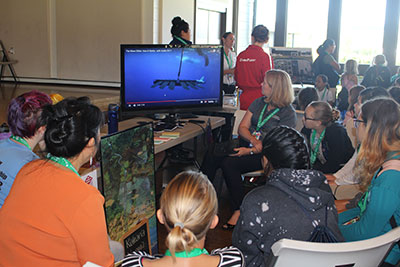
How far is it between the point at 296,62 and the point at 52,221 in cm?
626

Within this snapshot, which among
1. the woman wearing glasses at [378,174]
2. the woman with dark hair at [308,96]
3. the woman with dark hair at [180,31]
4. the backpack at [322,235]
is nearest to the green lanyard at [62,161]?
the backpack at [322,235]

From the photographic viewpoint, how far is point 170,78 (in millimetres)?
3480

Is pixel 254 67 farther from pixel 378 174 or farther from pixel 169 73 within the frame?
pixel 378 174

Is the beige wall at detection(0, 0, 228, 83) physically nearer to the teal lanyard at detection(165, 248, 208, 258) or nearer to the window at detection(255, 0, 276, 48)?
the window at detection(255, 0, 276, 48)

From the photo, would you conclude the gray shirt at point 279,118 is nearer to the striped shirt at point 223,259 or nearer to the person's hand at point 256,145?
the person's hand at point 256,145

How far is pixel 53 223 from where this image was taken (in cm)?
141

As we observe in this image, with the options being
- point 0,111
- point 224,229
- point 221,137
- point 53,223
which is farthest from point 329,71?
point 53,223

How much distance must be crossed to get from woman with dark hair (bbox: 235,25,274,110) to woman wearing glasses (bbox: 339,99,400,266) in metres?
2.83

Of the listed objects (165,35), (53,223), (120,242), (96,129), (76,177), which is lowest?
Answer: (120,242)

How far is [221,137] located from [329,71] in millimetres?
2606

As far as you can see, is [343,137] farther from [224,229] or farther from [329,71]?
[329,71]

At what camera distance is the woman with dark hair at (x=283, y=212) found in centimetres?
169

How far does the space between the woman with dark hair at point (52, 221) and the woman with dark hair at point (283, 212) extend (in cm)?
57

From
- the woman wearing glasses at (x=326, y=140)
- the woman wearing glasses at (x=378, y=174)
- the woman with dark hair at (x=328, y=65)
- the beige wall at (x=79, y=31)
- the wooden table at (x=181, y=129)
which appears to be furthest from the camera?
the beige wall at (x=79, y=31)
